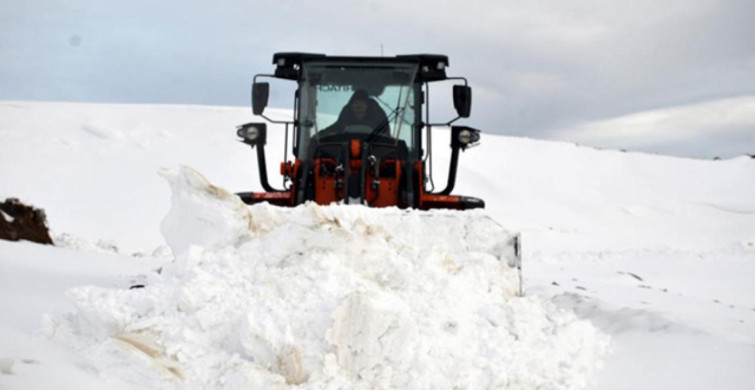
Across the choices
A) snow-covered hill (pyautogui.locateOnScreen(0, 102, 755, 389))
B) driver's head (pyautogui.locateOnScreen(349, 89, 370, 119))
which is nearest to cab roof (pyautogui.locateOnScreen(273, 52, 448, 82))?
driver's head (pyautogui.locateOnScreen(349, 89, 370, 119))

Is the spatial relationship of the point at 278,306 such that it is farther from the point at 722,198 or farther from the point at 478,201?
the point at 722,198

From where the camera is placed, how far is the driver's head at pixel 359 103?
654cm

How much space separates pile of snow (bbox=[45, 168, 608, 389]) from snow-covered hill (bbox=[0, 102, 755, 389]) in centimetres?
5

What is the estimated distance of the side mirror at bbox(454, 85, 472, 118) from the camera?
6.26m

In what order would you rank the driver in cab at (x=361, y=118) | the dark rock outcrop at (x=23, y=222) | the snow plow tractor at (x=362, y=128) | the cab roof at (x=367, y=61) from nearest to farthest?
1. the snow plow tractor at (x=362, y=128)
2. the driver in cab at (x=361, y=118)
3. the cab roof at (x=367, y=61)
4. the dark rock outcrop at (x=23, y=222)

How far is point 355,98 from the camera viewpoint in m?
6.58

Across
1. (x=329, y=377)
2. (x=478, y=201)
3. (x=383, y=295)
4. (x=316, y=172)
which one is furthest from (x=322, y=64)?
(x=329, y=377)

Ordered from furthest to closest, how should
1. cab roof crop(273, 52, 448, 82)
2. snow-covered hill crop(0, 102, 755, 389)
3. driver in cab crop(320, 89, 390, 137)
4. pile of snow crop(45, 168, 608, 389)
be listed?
cab roof crop(273, 52, 448, 82), driver in cab crop(320, 89, 390, 137), snow-covered hill crop(0, 102, 755, 389), pile of snow crop(45, 168, 608, 389)

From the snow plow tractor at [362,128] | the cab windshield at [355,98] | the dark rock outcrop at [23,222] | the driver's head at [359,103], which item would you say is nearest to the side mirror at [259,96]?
the snow plow tractor at [362,128]

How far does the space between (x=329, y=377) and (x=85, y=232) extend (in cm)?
1042

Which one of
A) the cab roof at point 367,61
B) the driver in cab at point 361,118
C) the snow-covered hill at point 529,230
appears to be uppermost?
the cab roof at point 367,61

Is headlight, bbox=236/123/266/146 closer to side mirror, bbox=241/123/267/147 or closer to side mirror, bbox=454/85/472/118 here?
side mirror, bbox=241/123/267/147

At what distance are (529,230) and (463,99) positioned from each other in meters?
9.37

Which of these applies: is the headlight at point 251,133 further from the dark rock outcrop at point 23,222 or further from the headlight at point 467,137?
the dark rock outcrop at point 23,222
